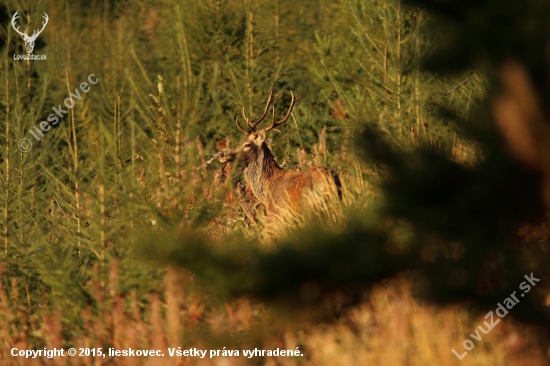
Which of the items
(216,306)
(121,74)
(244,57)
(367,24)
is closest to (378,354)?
(216,306)

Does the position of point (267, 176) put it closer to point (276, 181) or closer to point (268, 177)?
point (268, 177)

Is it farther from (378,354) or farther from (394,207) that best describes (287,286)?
(378,354)

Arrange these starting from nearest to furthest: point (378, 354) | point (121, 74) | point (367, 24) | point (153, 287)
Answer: point (378, 354)
point (153, 287)
point (367, 24)
point (121, 74)

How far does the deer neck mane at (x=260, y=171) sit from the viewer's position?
446 inches

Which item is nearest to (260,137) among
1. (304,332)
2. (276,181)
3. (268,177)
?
(268,177)

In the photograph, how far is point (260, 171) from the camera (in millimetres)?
11406

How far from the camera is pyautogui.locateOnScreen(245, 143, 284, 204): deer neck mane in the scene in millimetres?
Answer: 11320

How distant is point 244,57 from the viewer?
52.3 ft

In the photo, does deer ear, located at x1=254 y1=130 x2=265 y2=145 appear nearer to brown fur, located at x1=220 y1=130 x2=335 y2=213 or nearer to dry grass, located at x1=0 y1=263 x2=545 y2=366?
brown fur, located at x1=220 y1=130 x2=335 y2=213

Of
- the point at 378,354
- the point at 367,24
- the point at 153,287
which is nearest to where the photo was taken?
the point at 378,354

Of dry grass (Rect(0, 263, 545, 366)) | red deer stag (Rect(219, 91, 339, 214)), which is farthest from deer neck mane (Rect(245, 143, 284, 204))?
dry grass (Rect(0, 263, 545, 366))

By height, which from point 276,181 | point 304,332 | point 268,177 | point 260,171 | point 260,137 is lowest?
point 304,332

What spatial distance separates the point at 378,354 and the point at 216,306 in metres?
1.06

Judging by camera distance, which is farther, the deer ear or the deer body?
the deer ear
